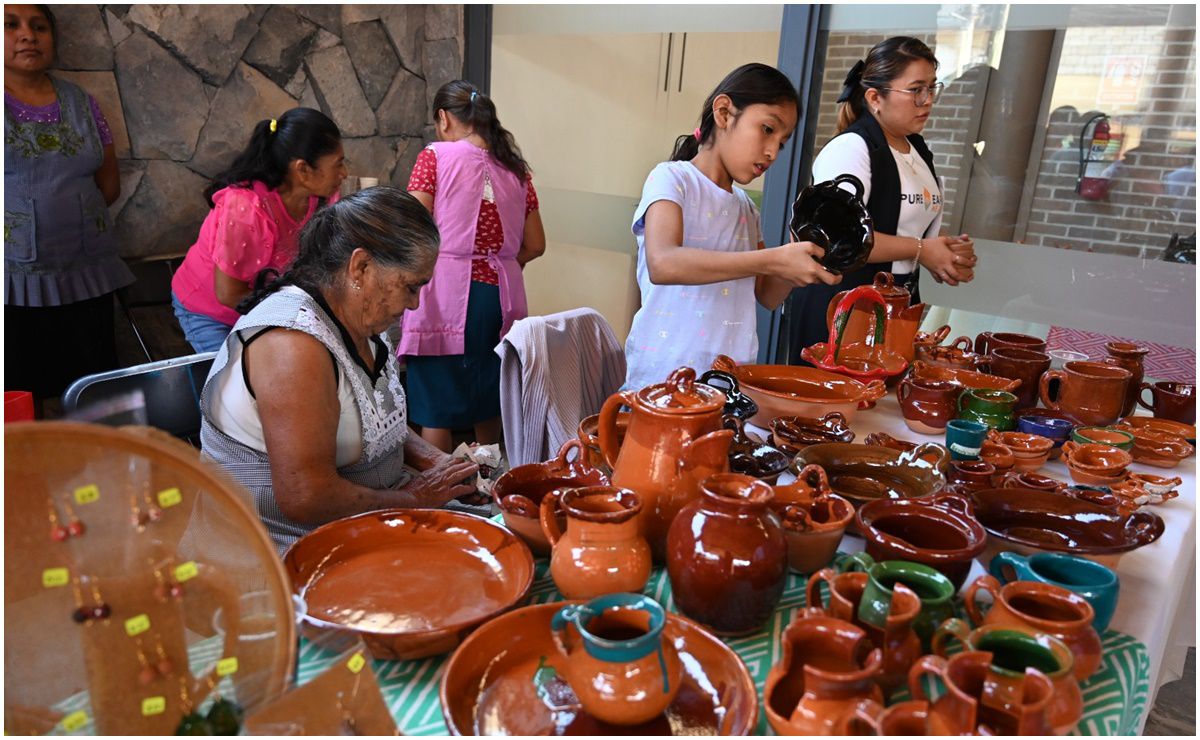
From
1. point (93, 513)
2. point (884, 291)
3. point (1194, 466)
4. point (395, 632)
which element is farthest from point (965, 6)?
point (93, 513)

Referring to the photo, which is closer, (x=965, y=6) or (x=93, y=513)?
(x=93, y=513)

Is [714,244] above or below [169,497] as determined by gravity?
above

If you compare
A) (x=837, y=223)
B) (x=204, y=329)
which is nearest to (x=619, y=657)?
(x=837, y=223)

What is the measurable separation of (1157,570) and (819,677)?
74 centimetres

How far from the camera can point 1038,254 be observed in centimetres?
268

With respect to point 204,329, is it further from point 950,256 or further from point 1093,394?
point 1093,394

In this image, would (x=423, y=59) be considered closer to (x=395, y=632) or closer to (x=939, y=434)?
(x=939, y=434)

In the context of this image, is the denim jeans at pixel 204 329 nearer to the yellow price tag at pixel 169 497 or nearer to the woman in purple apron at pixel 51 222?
the woman in purple apron at pixel 51 222

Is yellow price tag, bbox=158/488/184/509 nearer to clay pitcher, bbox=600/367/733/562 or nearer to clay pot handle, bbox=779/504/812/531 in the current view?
clay pitcher, bbox=600/367/733/562

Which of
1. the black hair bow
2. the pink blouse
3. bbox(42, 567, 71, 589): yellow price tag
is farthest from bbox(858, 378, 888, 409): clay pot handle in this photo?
the pink blouse

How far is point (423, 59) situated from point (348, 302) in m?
2.94

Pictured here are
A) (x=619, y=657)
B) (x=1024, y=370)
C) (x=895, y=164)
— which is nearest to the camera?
(x=619, y=657)

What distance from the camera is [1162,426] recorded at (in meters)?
1.66

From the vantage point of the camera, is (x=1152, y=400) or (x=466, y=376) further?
(x=466, y=376)
